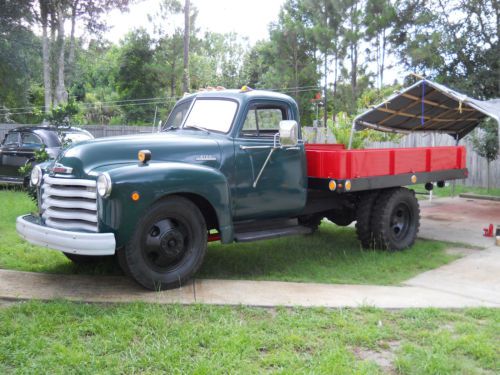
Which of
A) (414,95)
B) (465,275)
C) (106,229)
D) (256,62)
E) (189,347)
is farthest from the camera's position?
(256,62)

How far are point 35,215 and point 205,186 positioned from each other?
6.05 feet

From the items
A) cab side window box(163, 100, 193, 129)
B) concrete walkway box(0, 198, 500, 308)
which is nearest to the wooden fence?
cab side window box(163, 100, 193, 129)

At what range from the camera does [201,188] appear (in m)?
5.48

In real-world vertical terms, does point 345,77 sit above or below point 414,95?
above

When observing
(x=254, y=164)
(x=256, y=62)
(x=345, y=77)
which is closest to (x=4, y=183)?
(x=254, y=164)

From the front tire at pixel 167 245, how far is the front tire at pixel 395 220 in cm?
286

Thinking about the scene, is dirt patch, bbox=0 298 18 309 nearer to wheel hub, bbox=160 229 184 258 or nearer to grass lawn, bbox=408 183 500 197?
wheel hub, bbox=160 229 184 258

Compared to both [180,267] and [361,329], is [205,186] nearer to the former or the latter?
[180,267]

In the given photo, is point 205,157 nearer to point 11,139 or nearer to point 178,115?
point 178,115

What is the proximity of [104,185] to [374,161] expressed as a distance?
381cm

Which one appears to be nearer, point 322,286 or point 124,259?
point 124,259

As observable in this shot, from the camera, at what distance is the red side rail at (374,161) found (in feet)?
22.4

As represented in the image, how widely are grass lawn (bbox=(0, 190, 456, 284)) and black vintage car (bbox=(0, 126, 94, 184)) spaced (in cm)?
438

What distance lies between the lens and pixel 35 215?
18.9 feet
